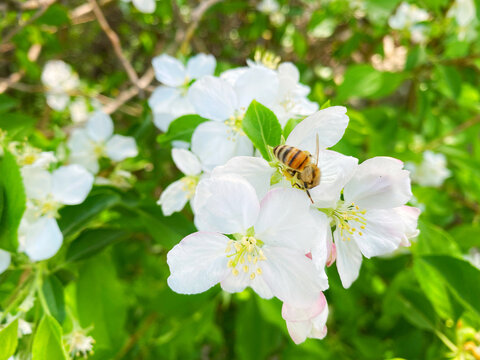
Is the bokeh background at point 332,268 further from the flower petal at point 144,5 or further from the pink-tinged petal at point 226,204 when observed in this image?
the pink-tinged petal at point 226,204

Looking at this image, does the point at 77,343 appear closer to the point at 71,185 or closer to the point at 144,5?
the point at 71,185

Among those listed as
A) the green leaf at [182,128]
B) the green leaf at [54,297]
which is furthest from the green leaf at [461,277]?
the green leaf at [54,297]

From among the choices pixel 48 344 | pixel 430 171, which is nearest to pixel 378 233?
pixel 48 344

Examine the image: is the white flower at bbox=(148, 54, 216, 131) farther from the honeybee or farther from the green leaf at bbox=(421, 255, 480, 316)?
the green leaf at bbox=(421, 255, 480, 316)

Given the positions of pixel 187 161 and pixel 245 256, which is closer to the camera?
pixel 245 256

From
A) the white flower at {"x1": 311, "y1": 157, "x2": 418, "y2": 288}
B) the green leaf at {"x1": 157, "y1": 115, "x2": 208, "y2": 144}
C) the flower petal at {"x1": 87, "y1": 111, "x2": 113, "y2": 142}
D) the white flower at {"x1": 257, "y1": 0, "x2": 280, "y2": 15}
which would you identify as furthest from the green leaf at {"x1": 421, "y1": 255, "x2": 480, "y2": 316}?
the white flower at {"x1": 257, "y1": 0, "x2": 280, "y2": 15}

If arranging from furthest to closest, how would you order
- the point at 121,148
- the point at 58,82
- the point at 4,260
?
the point at 58,82
the point at 121,148
the point at 4,260

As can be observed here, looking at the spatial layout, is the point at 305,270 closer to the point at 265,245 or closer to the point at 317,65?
the point at 265,245
